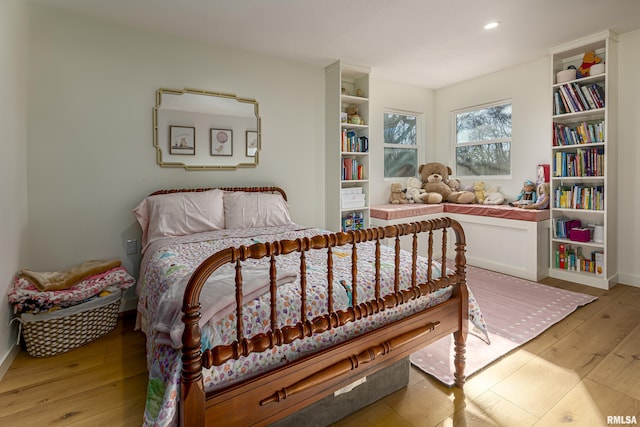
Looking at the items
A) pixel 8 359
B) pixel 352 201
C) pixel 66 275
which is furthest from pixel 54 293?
pixel 352 201

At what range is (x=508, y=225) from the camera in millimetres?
3809

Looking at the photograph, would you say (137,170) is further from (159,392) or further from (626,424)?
(626,424)

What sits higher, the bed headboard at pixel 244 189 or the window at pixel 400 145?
the window at pixel 400 145

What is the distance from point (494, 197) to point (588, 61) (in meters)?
1.67

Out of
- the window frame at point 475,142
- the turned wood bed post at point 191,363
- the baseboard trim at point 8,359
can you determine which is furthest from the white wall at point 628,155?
the baseboard trim at point 8,359

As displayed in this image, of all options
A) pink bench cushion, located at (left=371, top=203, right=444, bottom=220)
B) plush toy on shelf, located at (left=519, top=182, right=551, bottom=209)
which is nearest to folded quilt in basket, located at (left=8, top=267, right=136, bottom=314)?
pink bench cushion, located at (left=371, top=203, right=444, bottom=220)

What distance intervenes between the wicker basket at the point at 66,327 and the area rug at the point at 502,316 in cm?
215

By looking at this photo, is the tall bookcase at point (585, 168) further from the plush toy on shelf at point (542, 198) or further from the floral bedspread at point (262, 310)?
the floral bedspread at point (262, 310)

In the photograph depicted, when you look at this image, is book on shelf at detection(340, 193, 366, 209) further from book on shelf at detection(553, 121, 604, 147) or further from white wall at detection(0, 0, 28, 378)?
white wall at detection(0, 0, 28, 378)

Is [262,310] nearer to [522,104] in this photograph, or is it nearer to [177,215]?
[177,215]

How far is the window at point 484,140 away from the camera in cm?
439

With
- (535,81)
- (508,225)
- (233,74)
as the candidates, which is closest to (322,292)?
(233,74)

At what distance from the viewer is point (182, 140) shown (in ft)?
10.3

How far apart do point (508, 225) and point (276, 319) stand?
3.42 m
